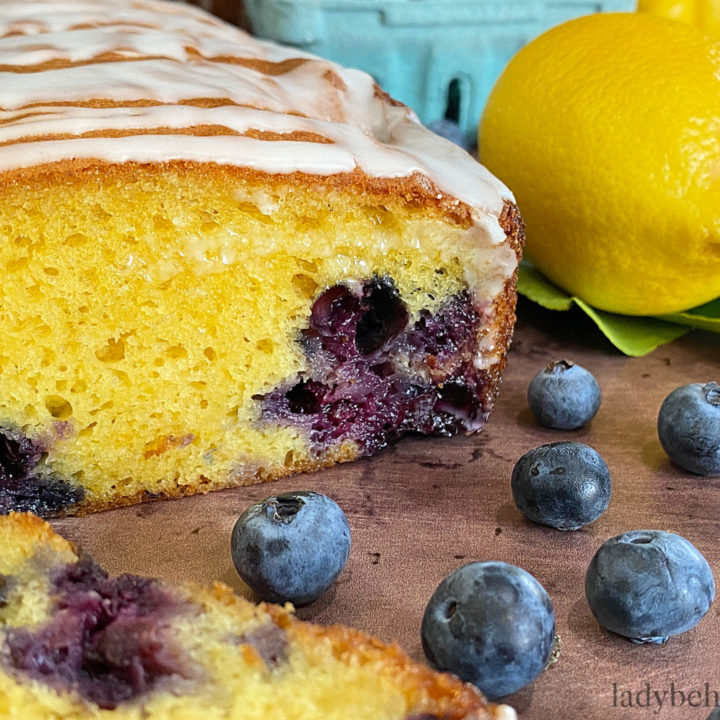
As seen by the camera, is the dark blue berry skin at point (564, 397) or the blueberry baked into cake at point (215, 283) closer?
the blueberry baked into cake at point (215, 283)

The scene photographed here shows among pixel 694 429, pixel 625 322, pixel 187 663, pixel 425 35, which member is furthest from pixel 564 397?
pixel 425 35

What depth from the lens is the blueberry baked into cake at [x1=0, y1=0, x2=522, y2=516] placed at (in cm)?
Result: 176

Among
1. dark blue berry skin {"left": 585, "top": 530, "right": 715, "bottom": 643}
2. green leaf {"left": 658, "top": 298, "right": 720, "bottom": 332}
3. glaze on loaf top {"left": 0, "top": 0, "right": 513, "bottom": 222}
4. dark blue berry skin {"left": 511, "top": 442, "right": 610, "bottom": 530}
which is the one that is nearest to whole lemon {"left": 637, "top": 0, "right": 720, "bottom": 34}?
green leaf {"left": 658, "top": 298, "right": 720, "bottom": 332}

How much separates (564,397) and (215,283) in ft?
2.71

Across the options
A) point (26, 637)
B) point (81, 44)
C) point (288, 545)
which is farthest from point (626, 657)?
point (81, 44)

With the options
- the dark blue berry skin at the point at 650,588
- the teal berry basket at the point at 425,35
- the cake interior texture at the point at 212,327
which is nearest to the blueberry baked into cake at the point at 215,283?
the cake interior texture at the point at 212,327

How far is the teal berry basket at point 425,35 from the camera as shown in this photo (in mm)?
3180

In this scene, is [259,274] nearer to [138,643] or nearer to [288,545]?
[288,545]

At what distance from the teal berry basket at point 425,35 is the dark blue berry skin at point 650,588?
7.05 feet

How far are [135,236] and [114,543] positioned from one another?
0.59 m

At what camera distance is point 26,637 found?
4.37ft

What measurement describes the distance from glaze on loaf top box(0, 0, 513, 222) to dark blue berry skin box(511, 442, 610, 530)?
47cm

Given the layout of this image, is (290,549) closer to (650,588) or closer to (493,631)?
(493,631)

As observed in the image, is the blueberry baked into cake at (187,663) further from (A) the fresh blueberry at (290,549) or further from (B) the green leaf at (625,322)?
(B) the green leaf at (625,322)
